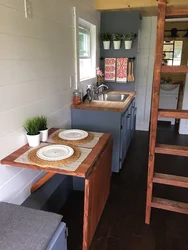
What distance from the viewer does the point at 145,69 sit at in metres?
4.17

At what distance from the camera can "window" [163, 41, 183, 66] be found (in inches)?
228

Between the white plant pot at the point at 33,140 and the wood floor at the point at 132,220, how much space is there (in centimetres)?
A: 82

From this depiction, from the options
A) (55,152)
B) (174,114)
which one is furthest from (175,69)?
(55,152)

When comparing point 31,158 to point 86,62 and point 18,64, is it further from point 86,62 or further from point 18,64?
point 86,62

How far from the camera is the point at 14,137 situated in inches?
64.4

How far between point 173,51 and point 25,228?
581 centimetres

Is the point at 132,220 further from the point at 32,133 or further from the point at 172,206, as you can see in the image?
the point at 32,133

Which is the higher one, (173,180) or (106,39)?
(106,39)

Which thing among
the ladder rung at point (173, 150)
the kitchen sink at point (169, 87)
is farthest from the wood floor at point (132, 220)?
the kitchen sink at point (169, 87)

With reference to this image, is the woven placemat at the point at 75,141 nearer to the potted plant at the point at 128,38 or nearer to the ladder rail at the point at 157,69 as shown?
the ladder rail at the point at 157,69

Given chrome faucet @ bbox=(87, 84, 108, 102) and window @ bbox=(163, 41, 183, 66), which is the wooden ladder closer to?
chrome faucet @ bbox=(87, 84, 108, 102)

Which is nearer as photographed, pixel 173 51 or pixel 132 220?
pixel 132 220

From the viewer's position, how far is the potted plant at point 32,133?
5.59ft

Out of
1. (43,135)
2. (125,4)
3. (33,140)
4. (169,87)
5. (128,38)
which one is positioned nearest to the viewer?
(33,140)
